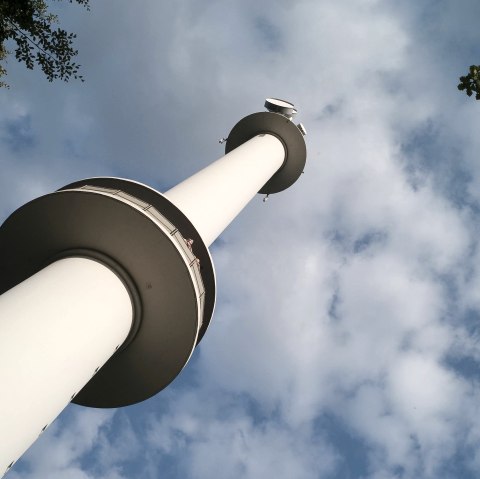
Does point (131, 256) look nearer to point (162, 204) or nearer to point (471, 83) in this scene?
point (162, 204)

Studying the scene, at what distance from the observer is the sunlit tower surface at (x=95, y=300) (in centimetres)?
798

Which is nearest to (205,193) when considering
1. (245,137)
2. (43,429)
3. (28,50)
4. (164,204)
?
(164,204)

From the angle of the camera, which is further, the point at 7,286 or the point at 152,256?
the point at 7,286

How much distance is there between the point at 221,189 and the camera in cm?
1814

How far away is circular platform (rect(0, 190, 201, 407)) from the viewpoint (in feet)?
36.9

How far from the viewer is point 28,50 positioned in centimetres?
1642

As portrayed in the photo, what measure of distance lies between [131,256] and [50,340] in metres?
3.47

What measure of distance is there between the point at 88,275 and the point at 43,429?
3.54 meters

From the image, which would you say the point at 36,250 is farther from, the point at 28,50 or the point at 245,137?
the point at 245,137

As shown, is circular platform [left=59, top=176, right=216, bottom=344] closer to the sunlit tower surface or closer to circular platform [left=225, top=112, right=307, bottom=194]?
the sunlit tower surface

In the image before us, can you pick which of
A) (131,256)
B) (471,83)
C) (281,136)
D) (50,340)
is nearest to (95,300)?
(50,340)

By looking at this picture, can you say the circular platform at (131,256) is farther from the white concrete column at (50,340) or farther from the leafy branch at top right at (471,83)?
the leafy branch at top right at (471,83)

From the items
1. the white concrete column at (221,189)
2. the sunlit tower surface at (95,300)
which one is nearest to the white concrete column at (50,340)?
the sunlit tower surface at (95,300)

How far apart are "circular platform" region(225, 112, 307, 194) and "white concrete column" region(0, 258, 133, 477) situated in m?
21.0
